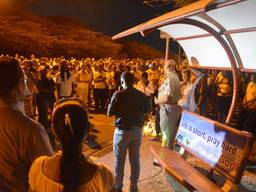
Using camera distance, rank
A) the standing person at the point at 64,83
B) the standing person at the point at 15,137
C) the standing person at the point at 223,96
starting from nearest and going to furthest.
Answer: the standing person at the point at 15,137 → the standing person at the point at 64,83 → the standing person at the point at 223,96

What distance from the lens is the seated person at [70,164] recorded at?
194 cm

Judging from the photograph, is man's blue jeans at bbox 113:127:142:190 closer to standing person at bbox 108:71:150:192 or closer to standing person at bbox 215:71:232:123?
standing person at bbox 108:71:150:192

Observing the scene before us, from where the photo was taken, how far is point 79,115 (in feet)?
6.53

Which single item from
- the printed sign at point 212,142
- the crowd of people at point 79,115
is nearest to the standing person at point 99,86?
the crowd of people at point 79,115

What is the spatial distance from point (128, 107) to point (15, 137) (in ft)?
9.25

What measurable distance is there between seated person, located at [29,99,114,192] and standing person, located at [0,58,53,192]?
1.04 feet

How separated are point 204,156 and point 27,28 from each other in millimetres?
49415

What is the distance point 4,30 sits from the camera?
46500 millimetres

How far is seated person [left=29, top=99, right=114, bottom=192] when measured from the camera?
1943 mm

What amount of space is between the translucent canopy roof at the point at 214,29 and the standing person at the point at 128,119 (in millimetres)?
1045

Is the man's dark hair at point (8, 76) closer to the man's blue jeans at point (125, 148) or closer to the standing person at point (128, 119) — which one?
the standing person at point (128, 119)

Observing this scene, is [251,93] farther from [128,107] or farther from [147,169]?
[128,107]

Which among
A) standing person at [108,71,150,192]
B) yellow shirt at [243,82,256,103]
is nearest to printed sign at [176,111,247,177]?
standing person at [108,71,150,192]

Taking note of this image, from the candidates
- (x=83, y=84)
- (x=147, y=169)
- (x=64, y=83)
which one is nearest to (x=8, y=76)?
(x=147, y=169)
